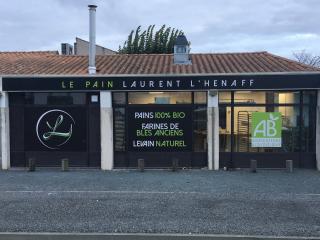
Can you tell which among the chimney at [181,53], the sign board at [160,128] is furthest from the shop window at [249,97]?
the chimney at [181,53]

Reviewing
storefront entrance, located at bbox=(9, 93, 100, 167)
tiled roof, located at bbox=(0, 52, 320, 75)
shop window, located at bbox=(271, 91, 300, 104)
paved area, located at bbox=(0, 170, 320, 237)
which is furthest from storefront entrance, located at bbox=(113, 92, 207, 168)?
shop window, located at bbox=(271, 91, 300, 104)

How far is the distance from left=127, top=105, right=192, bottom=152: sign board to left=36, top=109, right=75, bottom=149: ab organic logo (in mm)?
2308

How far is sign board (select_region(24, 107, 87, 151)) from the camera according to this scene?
16.8 meters

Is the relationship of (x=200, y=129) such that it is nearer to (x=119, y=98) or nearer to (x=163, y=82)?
(x=163, y=82)

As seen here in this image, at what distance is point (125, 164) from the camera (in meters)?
16.8

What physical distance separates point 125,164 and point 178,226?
340 inches

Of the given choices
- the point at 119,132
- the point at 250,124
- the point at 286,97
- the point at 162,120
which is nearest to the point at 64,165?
the point at 119,132

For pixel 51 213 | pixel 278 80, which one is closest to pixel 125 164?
pixel 278 80

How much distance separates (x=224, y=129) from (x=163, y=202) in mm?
6632

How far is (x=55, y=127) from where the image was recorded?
1692 cm

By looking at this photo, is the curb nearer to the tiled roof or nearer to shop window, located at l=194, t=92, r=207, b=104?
shop window, located at l=194, t=92, r=207, b=104

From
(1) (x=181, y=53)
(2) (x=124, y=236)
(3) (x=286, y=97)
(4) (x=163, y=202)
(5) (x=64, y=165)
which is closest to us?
(2) (x=124, y=236)

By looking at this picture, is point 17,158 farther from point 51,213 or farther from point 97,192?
point 51,213

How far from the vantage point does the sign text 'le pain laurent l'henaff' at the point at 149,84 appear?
16.1m
